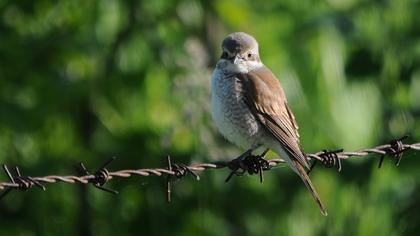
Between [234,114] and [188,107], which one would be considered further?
[188,107]

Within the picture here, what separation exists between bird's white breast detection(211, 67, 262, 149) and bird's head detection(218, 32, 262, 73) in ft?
0.41

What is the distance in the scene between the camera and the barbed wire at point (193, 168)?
441 cm

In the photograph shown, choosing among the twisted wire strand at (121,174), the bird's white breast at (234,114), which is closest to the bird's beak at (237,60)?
the bird's white breast at (234,114)

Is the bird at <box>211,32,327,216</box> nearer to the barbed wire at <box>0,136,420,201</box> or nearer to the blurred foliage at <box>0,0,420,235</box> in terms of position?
the barbed wire at <box>0,136,420,201</box>

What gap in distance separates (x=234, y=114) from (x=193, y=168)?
1244 millimetres

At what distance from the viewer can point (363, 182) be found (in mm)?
8648

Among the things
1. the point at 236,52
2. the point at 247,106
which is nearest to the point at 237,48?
the point at 236,52

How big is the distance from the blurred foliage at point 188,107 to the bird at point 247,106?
1.78 meters

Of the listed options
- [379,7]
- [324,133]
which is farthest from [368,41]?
[324,133]

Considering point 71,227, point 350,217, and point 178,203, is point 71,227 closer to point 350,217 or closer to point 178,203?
point 178,203

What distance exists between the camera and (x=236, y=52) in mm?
6289

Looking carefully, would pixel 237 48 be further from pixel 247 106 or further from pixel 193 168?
pixel 193 168

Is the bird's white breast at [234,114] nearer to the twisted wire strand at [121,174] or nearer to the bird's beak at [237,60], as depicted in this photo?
the bird's beak at [237,60]

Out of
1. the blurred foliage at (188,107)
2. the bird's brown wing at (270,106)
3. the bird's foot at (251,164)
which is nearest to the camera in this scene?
the bird's foot at (251,164)
